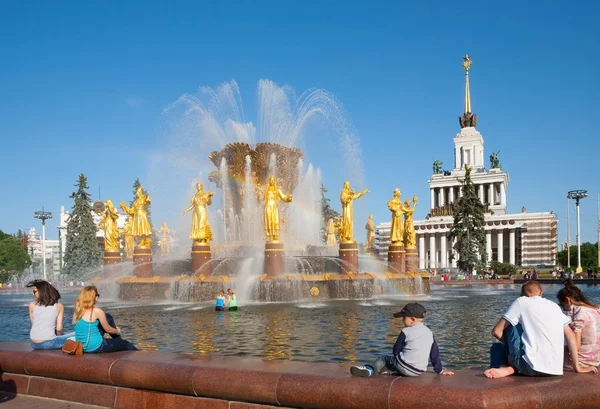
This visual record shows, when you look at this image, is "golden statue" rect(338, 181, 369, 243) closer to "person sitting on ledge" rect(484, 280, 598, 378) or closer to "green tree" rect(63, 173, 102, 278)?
"person sitting on ledge" rect(484, 280, 598, 378)

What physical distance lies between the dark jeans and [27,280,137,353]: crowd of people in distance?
456 centimetres

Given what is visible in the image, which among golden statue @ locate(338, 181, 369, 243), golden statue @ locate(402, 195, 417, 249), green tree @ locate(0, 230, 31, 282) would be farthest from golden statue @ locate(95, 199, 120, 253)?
green tree @ locate(0, 230, 31, 282)

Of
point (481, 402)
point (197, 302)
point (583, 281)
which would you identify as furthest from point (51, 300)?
point (583, 281)

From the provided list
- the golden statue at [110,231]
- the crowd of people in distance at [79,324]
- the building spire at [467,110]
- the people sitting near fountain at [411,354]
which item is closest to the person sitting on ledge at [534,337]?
the people sitting near fountain at [411,354]

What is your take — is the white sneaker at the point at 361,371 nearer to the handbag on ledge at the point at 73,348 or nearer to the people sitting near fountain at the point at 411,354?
the people sitting near fountain at the point at 411,354

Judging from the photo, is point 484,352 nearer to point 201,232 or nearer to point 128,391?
point 128,391

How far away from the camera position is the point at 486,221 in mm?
119938

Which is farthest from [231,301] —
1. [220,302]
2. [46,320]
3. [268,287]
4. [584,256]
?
[584,256]

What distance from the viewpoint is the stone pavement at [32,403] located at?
722 centimetres

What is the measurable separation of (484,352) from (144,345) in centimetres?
656

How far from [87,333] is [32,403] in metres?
0.98

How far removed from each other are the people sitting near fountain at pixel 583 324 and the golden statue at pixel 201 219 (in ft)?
67.3

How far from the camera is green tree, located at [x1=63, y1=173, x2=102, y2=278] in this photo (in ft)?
221

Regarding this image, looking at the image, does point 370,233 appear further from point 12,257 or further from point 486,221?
point 486,221
